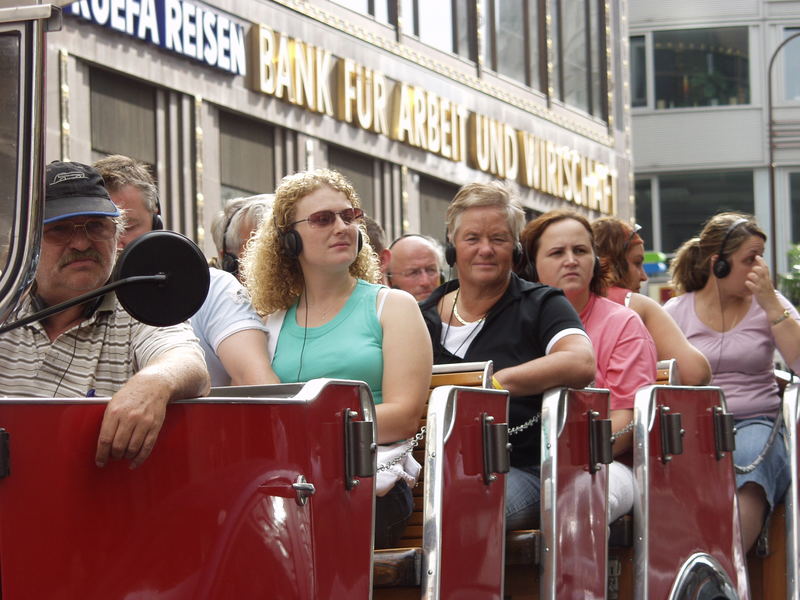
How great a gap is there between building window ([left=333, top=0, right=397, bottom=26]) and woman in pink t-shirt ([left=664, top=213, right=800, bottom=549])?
1561 centimetres

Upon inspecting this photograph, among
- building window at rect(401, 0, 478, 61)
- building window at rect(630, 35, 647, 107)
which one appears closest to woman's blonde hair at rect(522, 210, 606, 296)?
building window at rect(401, 0, 478, 61)

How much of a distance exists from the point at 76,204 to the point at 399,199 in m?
21.1

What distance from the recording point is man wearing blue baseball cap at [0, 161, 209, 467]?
10.5 ft

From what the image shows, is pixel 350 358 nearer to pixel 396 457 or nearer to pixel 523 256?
pixel 396 457

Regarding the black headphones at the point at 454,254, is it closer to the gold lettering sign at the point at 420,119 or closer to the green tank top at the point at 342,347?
the green tank top at the point at 342,347

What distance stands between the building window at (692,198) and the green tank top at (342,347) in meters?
40.4

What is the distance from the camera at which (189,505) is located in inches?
113

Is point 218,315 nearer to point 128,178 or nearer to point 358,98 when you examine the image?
point 128,178

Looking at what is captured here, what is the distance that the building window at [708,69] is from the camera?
1762 inches

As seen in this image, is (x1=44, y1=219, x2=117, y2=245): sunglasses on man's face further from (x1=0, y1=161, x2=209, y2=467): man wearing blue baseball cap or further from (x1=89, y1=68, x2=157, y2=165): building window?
(x1=89, y1=68, x2=157, y2=165): building window

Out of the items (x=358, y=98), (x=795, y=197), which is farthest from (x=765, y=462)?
(x=795, y=197)

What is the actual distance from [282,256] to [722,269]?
9.33 feet

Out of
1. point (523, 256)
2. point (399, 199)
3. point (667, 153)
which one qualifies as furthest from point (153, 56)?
point (667, 153)

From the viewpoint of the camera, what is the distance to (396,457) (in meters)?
4.34
